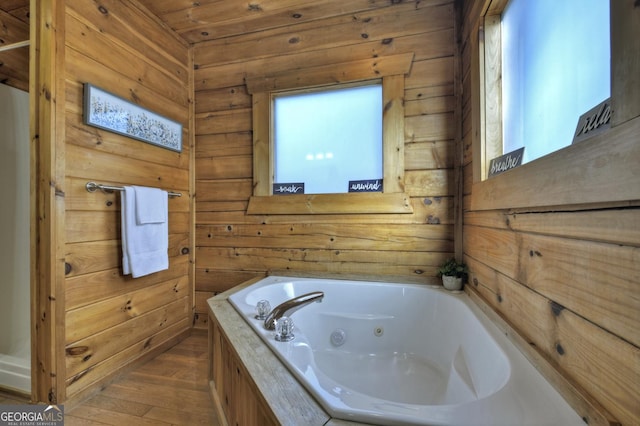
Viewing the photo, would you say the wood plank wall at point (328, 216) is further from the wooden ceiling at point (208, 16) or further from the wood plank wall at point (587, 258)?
the wood plank wall at point (587, 258)

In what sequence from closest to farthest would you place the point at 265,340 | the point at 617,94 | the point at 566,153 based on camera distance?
the point at 617,94 < the point at 566,153 < the point at 265,340

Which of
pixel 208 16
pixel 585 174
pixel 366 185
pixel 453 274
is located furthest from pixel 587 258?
pixel 208 16

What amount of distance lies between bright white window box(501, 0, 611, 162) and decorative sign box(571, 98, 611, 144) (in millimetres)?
23

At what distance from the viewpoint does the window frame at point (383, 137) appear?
6.11 ft

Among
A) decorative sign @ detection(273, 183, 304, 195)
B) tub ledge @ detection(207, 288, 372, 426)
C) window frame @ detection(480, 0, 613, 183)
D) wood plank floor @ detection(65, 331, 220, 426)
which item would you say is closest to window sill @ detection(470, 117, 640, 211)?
window frame @ detection(480, 0, 613, 183)

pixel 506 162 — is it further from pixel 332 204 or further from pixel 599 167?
pixel 332 204

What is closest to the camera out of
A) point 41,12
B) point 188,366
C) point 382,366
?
point 41,12

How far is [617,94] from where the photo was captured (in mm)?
539

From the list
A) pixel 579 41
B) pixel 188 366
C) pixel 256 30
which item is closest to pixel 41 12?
pixel 256 30

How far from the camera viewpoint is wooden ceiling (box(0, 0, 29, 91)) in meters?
1.60

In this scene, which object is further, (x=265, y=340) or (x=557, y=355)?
(x=265, y=340)

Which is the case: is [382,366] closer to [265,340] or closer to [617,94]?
[265,340]

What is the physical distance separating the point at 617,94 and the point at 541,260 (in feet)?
1.58

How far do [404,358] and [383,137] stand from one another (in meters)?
1.34
